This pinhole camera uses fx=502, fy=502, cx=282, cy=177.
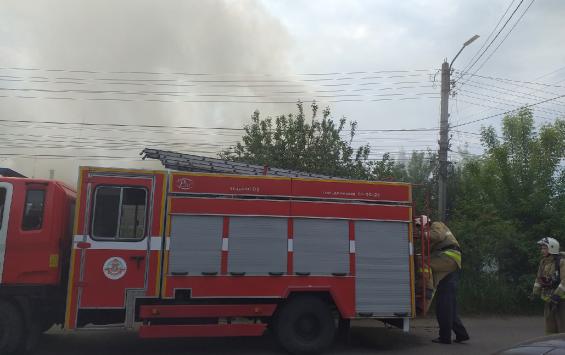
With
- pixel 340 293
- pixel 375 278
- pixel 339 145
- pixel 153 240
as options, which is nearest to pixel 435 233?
pixel 375 278

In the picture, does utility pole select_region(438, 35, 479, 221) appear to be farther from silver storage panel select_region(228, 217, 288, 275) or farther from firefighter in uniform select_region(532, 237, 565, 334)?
silver storage panel select_region(228, 217, 288, 275)

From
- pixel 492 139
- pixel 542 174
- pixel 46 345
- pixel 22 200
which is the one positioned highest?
pixel 492 139

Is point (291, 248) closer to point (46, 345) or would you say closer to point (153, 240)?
point (153, 240)

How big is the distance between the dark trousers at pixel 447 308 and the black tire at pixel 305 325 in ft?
6.88

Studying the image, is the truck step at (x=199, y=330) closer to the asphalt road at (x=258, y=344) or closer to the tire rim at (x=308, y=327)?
the tire rim at (x=308, y=327)

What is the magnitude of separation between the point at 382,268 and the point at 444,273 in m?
1.45

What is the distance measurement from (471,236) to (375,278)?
18.2ft

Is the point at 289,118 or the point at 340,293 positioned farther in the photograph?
the point at 289,118

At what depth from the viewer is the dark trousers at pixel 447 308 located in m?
8.23

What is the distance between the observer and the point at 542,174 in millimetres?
13484

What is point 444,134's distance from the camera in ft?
49.9

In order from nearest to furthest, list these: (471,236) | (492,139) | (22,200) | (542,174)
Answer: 1. (22,200)
2. (471,236)
3. (542,174)
4. (492,139)

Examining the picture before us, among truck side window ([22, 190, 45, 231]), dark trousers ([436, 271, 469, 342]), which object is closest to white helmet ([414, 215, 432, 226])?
dark trousers ([436, 271, 469, 342])

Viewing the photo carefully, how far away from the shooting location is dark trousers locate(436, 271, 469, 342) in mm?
8227
